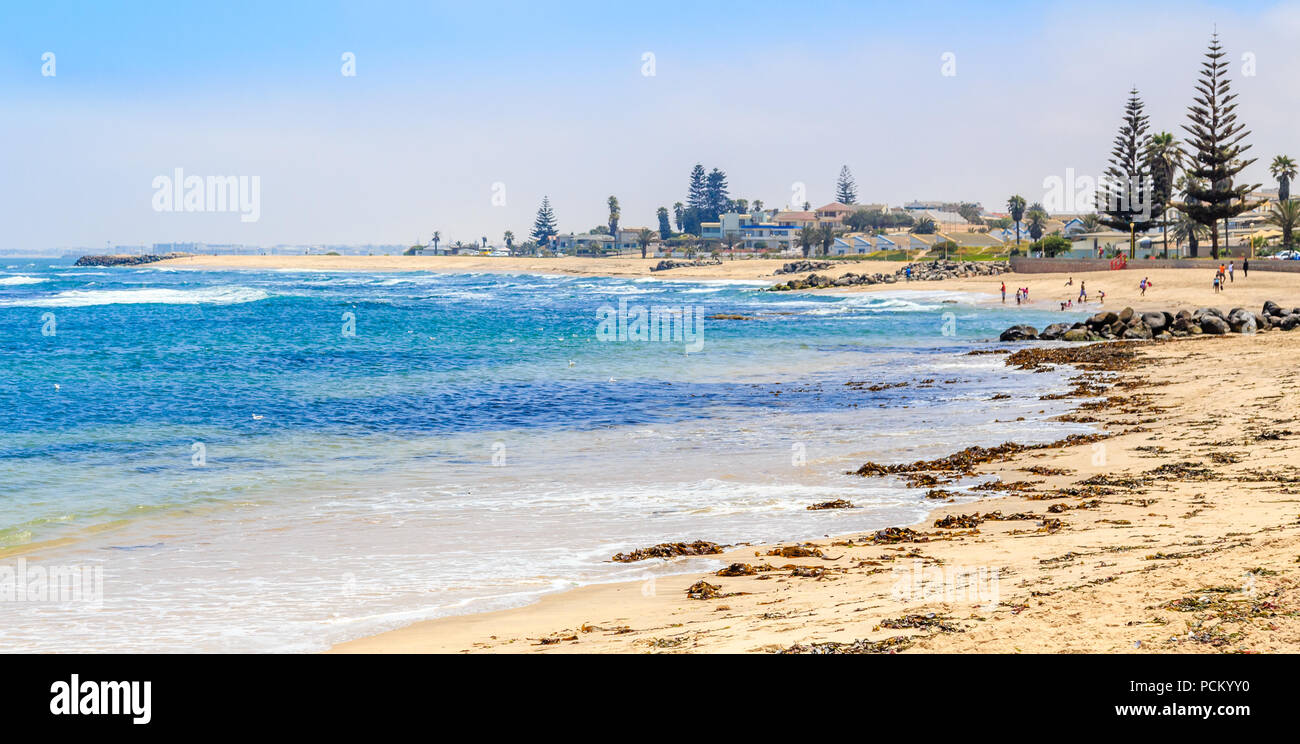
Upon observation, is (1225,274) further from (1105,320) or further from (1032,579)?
(1032,579)

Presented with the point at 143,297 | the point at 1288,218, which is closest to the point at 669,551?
the point at 1288,218

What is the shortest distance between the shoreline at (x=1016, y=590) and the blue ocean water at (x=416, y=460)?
3.76ft

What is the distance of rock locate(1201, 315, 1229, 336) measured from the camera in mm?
36344

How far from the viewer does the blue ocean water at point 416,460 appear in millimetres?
10859

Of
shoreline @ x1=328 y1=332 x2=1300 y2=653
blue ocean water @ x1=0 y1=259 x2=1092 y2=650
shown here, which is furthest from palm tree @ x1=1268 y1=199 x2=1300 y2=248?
shoreline @ x1=328 y1=332 x2=1300 y2=653

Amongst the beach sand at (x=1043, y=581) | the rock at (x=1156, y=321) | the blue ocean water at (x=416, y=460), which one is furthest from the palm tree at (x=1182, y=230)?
the beach sand at (x=1043, y=581)

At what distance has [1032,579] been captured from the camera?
8695 mm

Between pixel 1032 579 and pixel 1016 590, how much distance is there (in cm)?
52

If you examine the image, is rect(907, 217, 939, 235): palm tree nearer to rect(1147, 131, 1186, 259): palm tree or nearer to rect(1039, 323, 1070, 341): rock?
rect(1147, 131, 1186, 259): palm tree

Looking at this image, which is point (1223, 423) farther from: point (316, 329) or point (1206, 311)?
point (316, 329)

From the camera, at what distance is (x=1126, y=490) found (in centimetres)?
1349

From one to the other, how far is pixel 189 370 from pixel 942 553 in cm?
3261

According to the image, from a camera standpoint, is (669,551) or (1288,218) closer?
(669,551)

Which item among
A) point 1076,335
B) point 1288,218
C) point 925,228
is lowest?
point 1076,335
